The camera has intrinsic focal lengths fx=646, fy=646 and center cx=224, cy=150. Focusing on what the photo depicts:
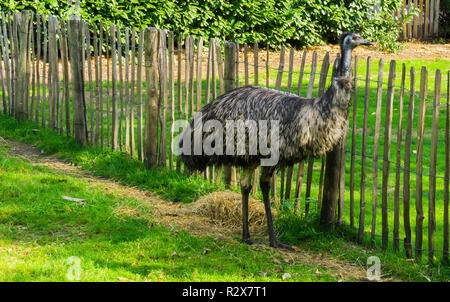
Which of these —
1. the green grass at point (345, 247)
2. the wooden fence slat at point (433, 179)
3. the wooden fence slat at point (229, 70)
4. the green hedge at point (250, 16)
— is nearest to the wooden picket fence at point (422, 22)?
the green hedge at point (250, 16)

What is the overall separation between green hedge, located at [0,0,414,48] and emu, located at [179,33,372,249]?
6875mm

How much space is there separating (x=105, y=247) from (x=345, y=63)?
2.60m

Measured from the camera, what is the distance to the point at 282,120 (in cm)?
568

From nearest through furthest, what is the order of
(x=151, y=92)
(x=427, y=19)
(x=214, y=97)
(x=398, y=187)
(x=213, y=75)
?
(x=398, y=187) → (x=214, y=97) → (x=213, y=75) → (x=151, y=92) → (x=427, y=19)

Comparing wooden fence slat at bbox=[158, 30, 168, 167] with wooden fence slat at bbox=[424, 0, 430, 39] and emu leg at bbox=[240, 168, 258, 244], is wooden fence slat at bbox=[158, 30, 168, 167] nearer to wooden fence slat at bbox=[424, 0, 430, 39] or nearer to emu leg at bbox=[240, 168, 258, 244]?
emu leg at bbox=[240, 168, 258, 244]

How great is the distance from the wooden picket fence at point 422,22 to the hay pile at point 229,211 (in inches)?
458

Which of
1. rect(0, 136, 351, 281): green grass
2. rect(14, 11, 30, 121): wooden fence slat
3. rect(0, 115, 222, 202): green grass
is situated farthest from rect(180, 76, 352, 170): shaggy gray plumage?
rect(14, 11, 30, 121): wooden fence slat

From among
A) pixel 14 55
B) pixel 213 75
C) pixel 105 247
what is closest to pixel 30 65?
pixel 14 55

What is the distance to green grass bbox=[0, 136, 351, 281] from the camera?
509cm

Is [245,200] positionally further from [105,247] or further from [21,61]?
[21,61]

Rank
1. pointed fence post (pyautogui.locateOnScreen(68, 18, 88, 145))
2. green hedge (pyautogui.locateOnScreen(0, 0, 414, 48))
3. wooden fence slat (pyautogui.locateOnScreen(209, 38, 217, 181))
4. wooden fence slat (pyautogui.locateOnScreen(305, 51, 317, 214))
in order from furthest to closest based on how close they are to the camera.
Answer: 1. green hedge (pyautogui.locateOnScreen(0, 0, 414, 48))
2. pointed fence post (pyautogui.locateOnScreen(68, 18, 88, 145))
3. wooden fence slat (pyautogui.locateOnScreen(209, 38, 217, 181))
4. wooden fence slat (pyautogui.locateOnScreen(305, 51, 317, 214))

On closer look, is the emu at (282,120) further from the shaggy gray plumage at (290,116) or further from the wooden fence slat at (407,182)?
the wooden fence slat at (407,182)

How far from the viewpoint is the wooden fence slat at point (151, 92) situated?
25.2 ft

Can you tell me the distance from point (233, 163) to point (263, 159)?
34 cm
